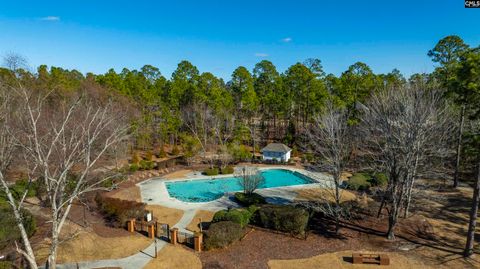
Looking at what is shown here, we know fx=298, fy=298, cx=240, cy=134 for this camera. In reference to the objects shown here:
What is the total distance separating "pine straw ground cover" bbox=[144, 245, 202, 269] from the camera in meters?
12.8

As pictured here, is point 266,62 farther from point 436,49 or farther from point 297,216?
point 297,216

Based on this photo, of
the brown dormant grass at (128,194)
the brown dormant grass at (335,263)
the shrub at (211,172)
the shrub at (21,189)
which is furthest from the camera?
the shrub at (211,172)

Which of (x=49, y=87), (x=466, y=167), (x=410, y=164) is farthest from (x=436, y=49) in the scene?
(x=49, y=87)

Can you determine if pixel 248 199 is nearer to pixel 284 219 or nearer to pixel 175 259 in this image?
pixel 284 219

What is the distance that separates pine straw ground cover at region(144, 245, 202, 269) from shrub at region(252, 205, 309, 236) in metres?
4.41

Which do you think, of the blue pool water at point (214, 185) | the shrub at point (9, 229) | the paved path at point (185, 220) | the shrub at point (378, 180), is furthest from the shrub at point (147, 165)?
the shrub at point (378, 180)

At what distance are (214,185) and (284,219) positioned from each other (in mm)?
12570

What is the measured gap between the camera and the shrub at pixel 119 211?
17.0 metres

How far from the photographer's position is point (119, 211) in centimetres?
1739

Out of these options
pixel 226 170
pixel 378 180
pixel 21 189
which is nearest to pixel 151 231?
pixel 21 189

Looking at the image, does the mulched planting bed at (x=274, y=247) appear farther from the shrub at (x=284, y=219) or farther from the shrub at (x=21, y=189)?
the shrub at (x=21, y=189)

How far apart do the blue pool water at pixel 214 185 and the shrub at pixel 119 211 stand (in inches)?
210

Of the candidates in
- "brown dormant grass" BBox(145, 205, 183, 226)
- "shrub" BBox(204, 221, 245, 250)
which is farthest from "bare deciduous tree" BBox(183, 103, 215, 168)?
"shrub" BBox(204, 221, 245, 250)

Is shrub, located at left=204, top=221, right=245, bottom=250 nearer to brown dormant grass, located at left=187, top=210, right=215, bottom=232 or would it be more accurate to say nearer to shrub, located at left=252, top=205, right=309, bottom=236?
shrub, located at left=252, top=205, right=309, bottom=236
